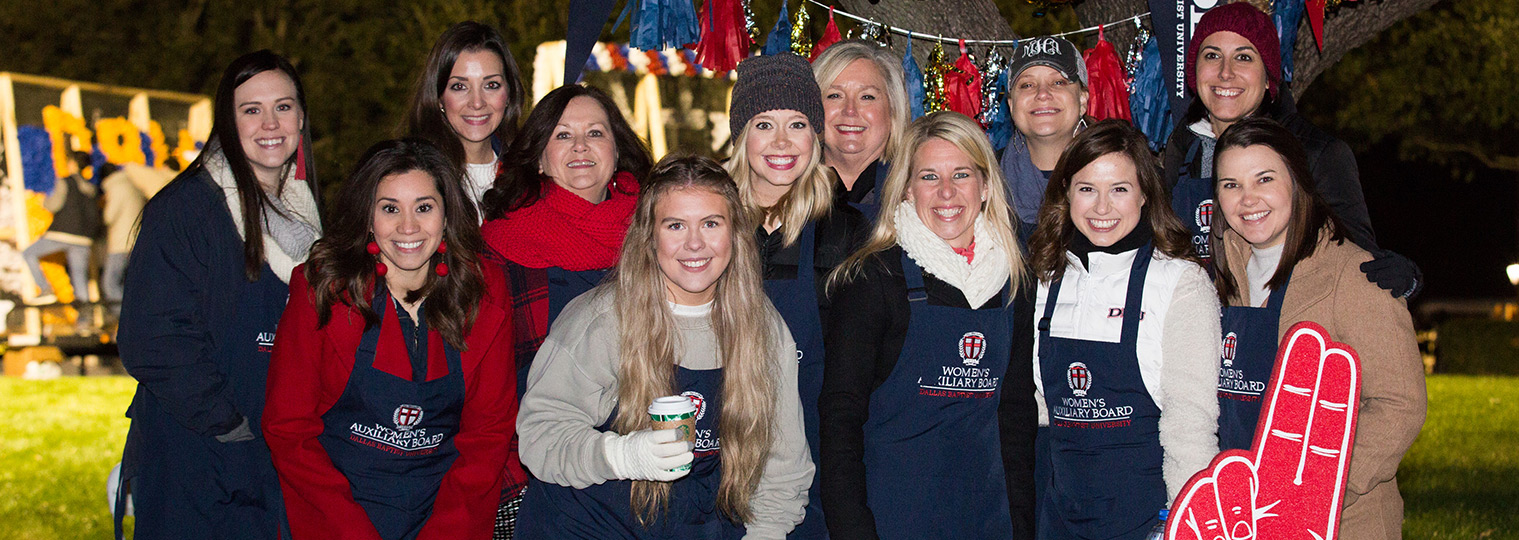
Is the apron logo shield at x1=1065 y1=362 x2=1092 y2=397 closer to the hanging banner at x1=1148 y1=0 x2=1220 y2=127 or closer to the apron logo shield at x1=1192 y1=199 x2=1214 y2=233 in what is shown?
the apron logo shield at x1=1192 y1=199 x2=1214 y2=233

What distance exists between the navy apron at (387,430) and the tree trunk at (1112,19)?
259 centimetres

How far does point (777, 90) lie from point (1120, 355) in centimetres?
126

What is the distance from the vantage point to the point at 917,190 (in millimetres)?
3463

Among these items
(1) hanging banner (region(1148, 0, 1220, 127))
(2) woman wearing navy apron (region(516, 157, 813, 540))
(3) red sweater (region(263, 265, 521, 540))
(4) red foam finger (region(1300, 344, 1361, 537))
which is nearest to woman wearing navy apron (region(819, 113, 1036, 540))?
(2) woman wearing navy apron (region(516, 157, 813, 540))

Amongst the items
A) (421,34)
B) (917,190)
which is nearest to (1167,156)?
(917,190)

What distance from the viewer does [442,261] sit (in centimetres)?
345

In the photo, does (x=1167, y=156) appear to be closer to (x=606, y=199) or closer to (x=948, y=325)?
(x=948, y=325)

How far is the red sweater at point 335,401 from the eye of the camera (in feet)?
10.5

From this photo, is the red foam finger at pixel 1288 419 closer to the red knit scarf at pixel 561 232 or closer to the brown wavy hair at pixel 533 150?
the red knit scarf at pixel 561 232

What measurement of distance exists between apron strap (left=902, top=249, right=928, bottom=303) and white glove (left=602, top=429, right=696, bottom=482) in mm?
884

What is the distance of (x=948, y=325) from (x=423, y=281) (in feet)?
4.83

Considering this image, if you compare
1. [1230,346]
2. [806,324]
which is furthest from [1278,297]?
[806,324]

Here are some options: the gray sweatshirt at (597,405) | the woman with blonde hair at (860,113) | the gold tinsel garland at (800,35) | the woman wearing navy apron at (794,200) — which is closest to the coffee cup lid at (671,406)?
the gray sweatshirt at (597,405)

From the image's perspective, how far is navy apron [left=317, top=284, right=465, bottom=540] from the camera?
3289 millimetres
